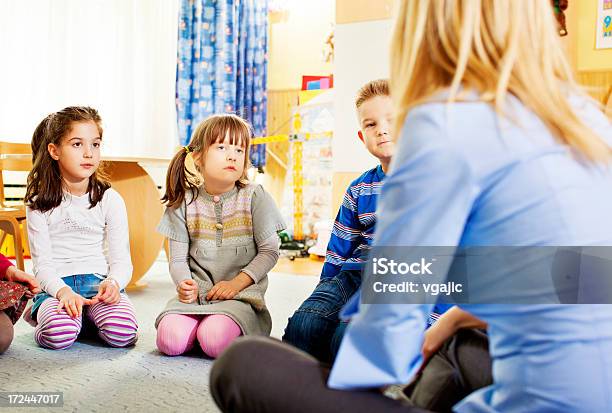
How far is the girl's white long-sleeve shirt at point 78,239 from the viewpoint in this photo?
159 centimetres

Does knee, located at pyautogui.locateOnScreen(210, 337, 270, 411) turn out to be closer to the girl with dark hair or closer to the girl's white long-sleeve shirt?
the girl with dark hair

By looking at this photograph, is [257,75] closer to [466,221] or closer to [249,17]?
[249,17]

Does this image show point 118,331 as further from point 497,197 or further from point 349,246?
point 497,197

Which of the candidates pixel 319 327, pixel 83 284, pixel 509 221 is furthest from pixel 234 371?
pixel 83 284

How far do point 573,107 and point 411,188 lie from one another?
0.62 ft

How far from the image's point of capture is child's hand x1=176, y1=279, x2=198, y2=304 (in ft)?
4.92

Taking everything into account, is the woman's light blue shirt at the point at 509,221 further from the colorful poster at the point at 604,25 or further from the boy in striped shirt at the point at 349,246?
the colorful poster at the point at 604,25

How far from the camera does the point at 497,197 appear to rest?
562mm

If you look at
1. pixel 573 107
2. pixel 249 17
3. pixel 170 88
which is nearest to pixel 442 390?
pixel 573 107

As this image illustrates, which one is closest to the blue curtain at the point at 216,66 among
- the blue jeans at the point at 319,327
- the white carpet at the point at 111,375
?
the white carpet at the point at 111,375

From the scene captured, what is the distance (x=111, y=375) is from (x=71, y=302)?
309mm

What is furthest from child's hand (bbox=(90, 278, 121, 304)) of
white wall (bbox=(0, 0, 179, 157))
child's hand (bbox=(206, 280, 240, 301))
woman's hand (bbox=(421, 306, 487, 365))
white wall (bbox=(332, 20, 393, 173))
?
white wall (bbox=(0, 0, 179, 157))

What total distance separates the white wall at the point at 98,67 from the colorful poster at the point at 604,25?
2.59 meters

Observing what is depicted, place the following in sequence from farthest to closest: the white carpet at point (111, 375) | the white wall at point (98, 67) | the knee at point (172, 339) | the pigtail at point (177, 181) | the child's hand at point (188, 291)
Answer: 1. the white wall at point (98, 67)
2. the pigtail at point (177, 181)
3. the child's hand at point (188, 291)
4. the knee at point (172, 339)
5. the white carpet at point (111, 375)
